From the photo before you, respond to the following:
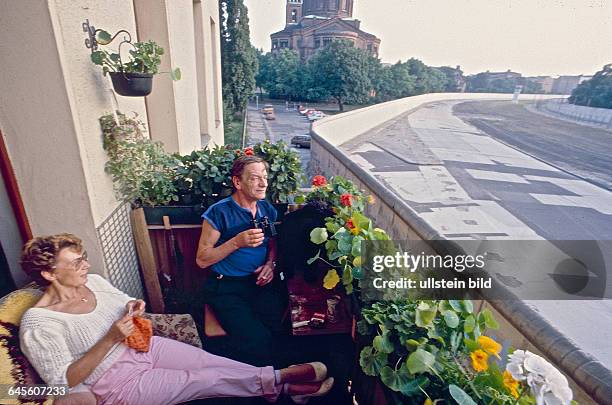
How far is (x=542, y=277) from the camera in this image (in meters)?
6.71

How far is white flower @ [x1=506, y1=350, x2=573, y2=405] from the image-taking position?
925 millimetres

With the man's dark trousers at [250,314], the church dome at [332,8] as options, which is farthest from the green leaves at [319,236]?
the church dome at [332,8]

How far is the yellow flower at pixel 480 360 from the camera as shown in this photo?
1102 millimetres

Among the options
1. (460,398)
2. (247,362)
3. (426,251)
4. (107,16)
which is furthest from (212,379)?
(107,16)

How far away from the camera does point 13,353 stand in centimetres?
140

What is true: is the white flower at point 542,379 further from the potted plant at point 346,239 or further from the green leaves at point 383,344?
the potted plant at point 346,239

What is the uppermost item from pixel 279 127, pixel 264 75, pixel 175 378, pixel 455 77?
pixel 455 77

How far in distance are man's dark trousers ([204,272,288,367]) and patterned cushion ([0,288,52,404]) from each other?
0.98 metres

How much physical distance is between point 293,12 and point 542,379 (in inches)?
3046

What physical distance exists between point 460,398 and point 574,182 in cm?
2153

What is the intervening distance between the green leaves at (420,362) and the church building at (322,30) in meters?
59.1

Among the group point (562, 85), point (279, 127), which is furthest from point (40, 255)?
point (562, 85)

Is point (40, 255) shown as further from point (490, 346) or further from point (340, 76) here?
point (340, 76)

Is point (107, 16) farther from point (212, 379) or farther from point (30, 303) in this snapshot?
point (212, 379)
